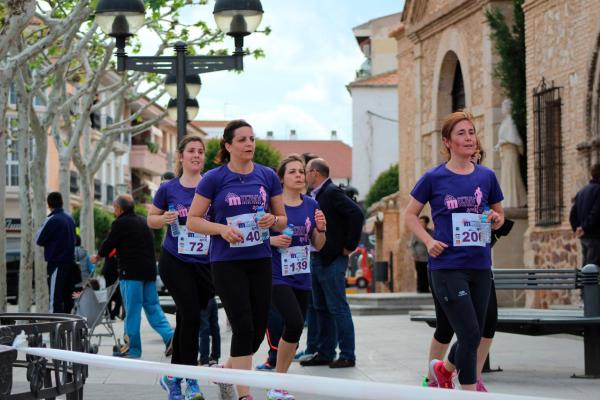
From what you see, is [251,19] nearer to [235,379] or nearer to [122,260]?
[122,260]

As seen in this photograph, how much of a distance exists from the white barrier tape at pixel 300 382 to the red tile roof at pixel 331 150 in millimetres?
146859

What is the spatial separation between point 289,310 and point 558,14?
41.3 ft

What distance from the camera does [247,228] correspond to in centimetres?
827

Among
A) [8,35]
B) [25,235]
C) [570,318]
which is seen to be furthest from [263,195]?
[25,235]

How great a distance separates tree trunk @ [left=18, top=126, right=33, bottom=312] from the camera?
2178 centimetres

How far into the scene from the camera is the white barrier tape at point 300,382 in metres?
3.85

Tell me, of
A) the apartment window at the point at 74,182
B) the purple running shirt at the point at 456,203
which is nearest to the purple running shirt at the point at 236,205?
the purple running shirt at the point at 456,203

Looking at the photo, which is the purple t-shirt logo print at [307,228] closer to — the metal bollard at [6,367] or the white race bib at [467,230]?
the white race bib at [467,230]

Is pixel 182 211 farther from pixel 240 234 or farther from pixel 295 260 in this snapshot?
pixel 240 234

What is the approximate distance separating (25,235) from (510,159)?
8777 millimetres

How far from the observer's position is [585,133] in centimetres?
1961

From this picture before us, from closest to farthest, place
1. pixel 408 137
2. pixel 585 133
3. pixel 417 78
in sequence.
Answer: pixel 585 133, pixel 417 78, pixel 408 137

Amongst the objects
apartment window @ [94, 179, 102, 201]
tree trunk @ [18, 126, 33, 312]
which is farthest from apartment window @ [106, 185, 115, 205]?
tree trunk @ [18, 126, 33, 312]

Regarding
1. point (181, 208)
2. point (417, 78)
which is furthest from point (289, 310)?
point (417, 78)
